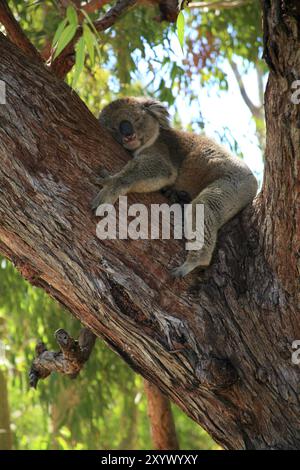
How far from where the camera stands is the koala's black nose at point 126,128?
14.2 ft

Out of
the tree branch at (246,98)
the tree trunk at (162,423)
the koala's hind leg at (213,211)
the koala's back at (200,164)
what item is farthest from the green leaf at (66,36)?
the tree branch at (246,98)

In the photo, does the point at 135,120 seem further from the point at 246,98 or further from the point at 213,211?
the point at 246,98

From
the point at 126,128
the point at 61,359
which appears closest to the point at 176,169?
the point at 126,128

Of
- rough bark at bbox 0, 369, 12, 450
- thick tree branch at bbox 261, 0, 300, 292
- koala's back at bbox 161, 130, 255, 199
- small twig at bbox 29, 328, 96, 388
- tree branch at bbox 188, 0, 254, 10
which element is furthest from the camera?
tree branch at bbox 188, 0, 254, 10

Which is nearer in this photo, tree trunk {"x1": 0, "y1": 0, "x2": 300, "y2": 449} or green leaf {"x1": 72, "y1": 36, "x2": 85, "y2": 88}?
green leaf {"x1": 72, "y1": 36, "x2": 85, "y2": 88}

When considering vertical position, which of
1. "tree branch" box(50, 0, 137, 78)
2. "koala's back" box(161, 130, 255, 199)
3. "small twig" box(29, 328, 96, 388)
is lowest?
"small twig" box(29, 328, 96, 388)

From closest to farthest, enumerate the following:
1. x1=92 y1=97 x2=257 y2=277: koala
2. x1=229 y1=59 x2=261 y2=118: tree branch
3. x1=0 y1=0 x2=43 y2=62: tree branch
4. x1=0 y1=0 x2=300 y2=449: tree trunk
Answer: x1=0 y1=0 x2=300 y2=449: tree trunk < x1=92 y1=97 x2=257 y2=277: koala < x1=0 y1=0 x2=43 y2=62: tree branch < x1=229 y1=59 x2=261 y2=118: tree branch

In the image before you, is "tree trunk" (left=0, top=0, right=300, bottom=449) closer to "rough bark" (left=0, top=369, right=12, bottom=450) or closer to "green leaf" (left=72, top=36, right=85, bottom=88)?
"green leaf" (left=72, top=36, right=85, bottom=88)

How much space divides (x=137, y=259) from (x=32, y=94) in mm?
948

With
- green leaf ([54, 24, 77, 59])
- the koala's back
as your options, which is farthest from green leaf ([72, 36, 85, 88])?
the koala's back

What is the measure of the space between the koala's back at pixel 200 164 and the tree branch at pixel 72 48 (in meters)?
0.77

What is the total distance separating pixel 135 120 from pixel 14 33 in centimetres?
97

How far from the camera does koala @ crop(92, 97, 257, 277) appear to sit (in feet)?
11.2

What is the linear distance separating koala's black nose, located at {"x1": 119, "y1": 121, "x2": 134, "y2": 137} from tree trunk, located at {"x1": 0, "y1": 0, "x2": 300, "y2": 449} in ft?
3.18
